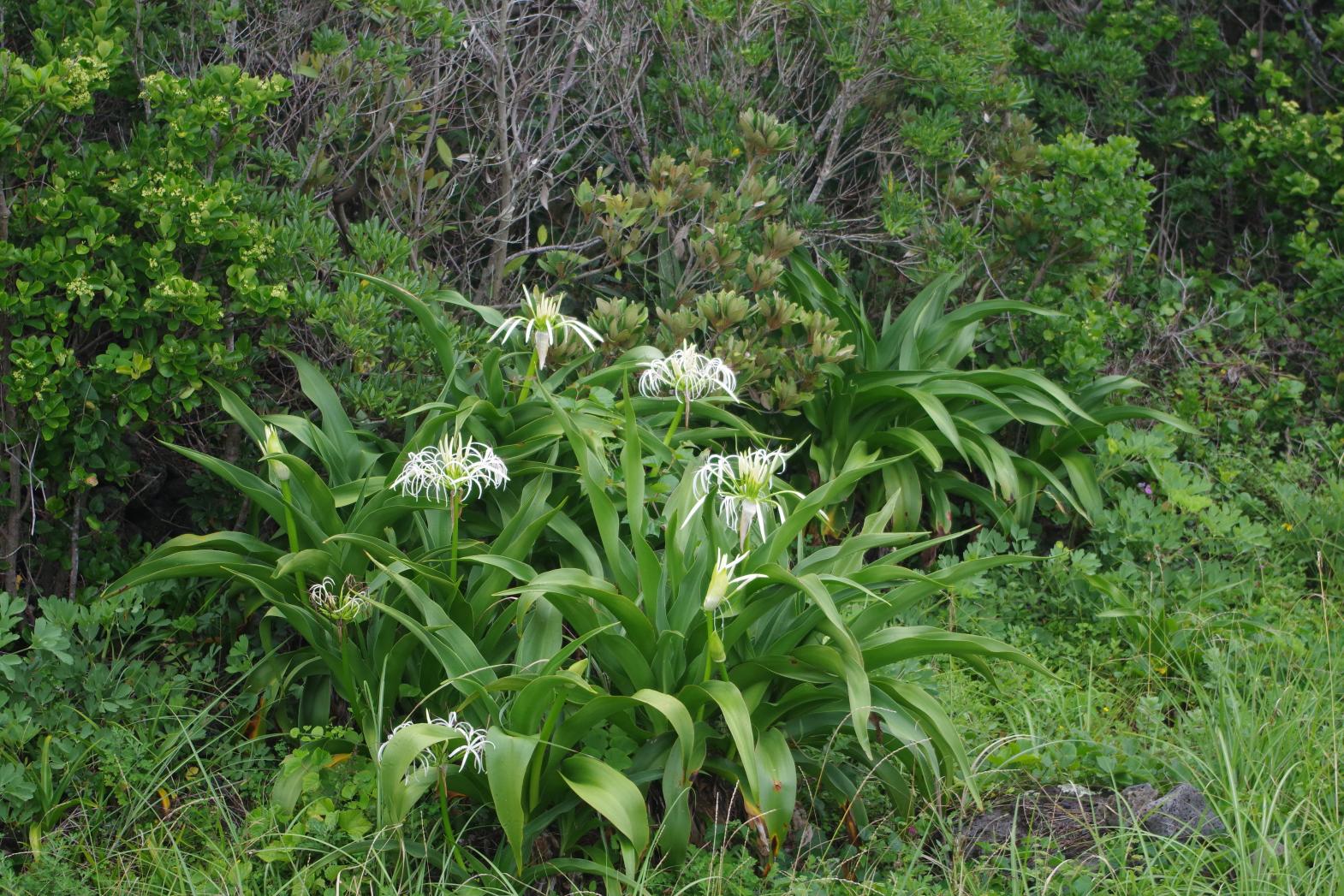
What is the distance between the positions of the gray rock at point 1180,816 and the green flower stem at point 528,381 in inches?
68.6

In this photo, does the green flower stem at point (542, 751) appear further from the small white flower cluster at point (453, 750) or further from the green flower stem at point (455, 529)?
the green flower stem at point (455, 529)

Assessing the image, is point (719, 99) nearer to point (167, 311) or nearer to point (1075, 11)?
point (167, 311)

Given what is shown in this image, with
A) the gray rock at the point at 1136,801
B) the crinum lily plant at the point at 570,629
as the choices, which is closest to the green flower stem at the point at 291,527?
the crinum lily plant at the point at 570,629

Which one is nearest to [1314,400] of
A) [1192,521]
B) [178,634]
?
[1192,521]

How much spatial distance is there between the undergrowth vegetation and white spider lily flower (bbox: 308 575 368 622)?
0.07 feet

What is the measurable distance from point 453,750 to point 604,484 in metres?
0.75

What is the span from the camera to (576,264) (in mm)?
3959

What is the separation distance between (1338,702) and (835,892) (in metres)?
1.63

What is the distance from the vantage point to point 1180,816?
283 cm

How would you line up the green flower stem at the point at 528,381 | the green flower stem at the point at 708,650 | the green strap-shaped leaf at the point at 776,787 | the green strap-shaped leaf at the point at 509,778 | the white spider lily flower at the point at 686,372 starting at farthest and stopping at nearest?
the green flower stem at the point at 528,381 → the white spider lily flower at the point at 686,372 → the green strap-shaped leaf at the point at 776,787 → the green flower stem at the point at 708,650 → the green strap-shaped leaf at the point at 509,778

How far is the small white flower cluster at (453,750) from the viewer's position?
8.16ft

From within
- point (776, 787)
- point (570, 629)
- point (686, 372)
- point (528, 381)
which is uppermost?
point (686, 372)

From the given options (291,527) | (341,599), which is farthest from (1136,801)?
(291,527)

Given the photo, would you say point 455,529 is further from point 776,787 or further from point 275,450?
point 776,787
